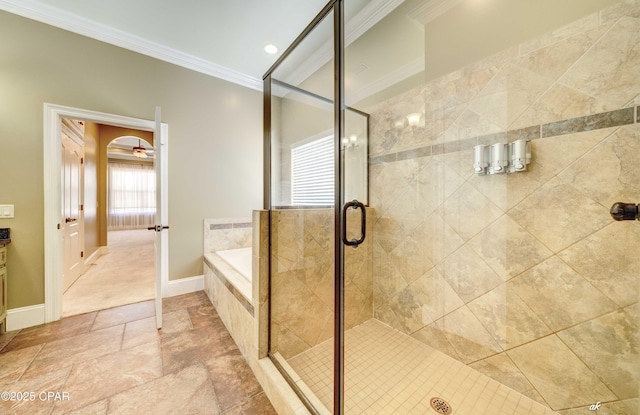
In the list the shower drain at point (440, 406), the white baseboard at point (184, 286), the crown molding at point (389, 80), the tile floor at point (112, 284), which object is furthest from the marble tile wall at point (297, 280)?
the tile floor at point (112, 284)

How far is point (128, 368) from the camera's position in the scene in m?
1.55

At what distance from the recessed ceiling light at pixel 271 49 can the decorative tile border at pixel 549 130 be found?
207 cm

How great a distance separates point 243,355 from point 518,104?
2506 mm

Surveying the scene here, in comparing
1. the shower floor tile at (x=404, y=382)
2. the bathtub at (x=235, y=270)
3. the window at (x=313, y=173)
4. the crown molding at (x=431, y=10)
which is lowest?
the shower floor tile at (x=404, y=382)

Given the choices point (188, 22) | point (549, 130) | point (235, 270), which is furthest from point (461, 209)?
point (188, 22)

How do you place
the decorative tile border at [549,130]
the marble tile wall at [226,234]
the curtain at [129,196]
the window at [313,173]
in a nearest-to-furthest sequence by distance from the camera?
the decorative tile border at [549,130], the window at [313,173], the marble tile wall at [226,234], the curtain at [129,196]

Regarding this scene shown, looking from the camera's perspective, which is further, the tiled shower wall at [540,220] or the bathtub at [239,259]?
the bathtub at [239,259]

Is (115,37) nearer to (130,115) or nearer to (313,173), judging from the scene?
(130,115)

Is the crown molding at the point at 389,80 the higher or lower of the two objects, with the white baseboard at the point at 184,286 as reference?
higher

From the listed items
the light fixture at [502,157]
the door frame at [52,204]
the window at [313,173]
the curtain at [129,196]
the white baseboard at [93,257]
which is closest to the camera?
the light fixture at [502,157]

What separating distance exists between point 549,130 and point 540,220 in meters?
0.50

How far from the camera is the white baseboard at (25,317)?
198cm

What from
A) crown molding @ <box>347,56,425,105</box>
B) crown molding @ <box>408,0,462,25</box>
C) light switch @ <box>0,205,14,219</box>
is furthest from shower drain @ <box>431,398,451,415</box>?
light switch @ <box>0,205,14,219</box>

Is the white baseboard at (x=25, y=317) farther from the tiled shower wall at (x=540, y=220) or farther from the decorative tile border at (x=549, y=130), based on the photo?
the decorative tile border at (x=549, y=130)
